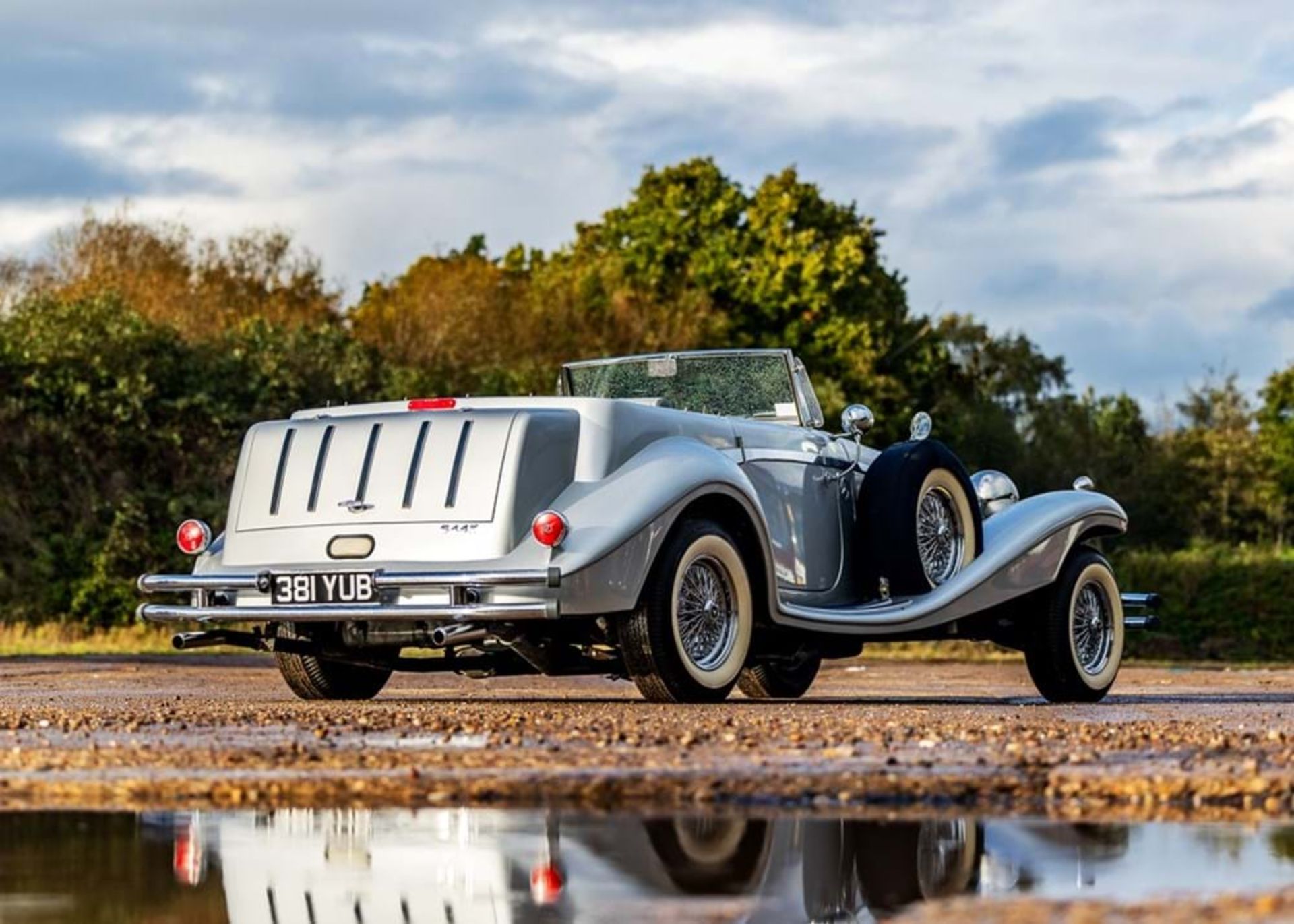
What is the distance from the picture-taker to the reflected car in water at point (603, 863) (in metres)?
4.54

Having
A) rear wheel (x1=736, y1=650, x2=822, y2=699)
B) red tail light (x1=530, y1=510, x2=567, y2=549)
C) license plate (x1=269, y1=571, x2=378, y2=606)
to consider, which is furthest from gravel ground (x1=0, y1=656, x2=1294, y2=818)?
rear wheel (x1=736, y1=650, x2=822, y2=699)

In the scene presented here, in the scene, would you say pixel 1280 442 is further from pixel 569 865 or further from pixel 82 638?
pixel 569 865

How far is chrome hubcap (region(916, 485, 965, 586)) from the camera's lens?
513 inches

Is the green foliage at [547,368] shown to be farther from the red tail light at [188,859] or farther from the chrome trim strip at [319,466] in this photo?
the red tail light at [188,859]

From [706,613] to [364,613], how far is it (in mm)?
1725

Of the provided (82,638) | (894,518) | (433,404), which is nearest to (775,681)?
(894,518)

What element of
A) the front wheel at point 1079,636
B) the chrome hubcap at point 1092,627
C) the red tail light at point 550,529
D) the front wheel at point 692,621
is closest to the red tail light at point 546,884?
the red tail light at point 550,529

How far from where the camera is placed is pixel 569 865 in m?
5.06

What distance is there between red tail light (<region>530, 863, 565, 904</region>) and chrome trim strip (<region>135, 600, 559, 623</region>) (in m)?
5.62

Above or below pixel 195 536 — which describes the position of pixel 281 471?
above

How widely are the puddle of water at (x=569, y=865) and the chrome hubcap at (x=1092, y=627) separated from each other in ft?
26.1

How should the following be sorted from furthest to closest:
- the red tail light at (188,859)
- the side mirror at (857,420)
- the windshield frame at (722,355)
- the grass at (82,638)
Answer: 1. the grass at (82,638)
2. the windshield frame at (722,355)
3. the side mirror at (857,420)
4. the red tail light at (188,859)

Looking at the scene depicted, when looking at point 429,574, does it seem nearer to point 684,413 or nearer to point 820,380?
point 684,413

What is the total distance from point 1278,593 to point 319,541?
22.9m
